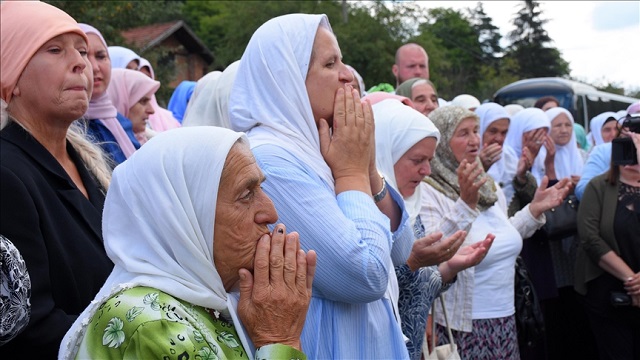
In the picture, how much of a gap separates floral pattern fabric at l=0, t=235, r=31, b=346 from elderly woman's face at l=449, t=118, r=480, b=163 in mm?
2945

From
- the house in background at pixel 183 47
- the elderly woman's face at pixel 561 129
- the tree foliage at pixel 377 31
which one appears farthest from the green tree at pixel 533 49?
the elderly woman's face at pixel 561 129

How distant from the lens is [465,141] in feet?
15.1

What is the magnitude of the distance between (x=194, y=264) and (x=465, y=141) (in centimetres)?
299

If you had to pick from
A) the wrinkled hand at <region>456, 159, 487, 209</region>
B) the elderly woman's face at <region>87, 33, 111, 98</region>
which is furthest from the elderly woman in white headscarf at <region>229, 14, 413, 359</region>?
the elderly woman's face at <region>87, 33, 111, 98</region>

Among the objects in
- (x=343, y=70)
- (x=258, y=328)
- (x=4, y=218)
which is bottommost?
(x=258, y=328)

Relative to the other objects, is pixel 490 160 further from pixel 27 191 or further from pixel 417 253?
pixel 27 191

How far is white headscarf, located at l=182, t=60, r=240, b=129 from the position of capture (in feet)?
14.2

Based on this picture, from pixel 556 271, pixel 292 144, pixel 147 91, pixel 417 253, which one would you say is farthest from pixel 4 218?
pixel 556 271

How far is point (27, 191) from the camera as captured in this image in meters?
2.54

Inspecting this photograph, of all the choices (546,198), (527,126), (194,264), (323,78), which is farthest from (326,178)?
(527,126)

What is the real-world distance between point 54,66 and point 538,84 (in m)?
23.4

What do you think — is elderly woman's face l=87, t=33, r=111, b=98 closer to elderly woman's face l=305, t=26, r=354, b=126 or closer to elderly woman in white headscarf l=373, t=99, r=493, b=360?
elderly woman in white headscarf l=373, t=99, r=493, b=360

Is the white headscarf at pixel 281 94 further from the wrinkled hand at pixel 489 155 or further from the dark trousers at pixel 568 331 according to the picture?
the dark trousers at pixel 568 331

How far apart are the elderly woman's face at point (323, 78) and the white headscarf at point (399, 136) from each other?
1.03m
